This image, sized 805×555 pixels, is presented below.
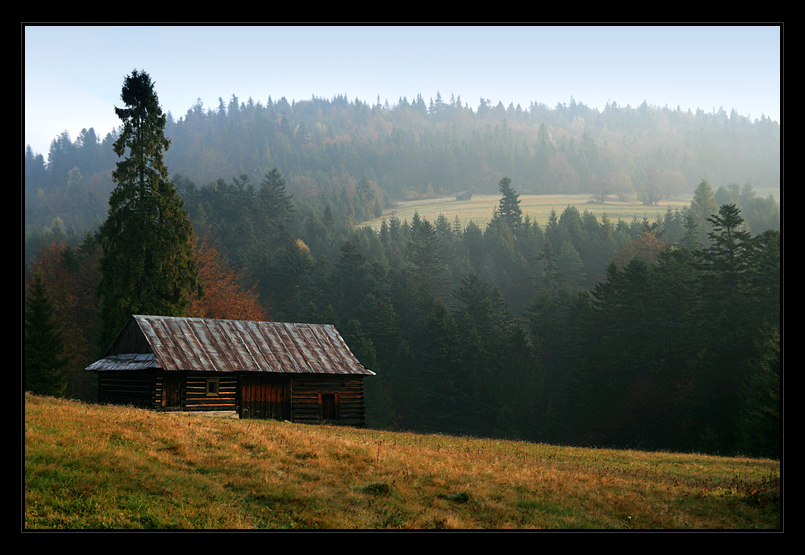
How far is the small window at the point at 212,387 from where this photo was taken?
3588cm

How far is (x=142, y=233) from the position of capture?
Result: 4391 cm

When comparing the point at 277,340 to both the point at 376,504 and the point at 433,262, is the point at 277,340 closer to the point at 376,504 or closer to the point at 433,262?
the point at 376,504

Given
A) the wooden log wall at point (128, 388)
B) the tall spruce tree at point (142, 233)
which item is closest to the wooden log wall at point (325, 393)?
the wooden log wall at point (128, 388)

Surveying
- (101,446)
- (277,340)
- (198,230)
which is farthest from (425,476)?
(198,230)

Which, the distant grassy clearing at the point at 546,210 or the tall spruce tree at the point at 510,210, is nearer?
the tall spruce tree at the point at 510,210

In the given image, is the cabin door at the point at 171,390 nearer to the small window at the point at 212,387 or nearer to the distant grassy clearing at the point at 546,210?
the small window at the point at 212,387

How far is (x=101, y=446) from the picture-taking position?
1866 cm

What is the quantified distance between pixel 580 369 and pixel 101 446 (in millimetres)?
52661

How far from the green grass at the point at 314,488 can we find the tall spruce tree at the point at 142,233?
2034cm

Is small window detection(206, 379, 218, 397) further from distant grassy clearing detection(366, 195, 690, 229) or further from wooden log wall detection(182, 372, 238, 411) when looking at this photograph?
distant grassy clearing detection(366, 195, 690, 229)

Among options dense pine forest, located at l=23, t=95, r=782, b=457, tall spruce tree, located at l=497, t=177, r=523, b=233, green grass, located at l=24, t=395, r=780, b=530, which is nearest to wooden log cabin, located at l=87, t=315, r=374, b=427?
green grass, located at l=24, t=395, r=780, b=530

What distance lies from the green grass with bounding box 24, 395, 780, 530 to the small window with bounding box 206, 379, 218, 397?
457 inches
